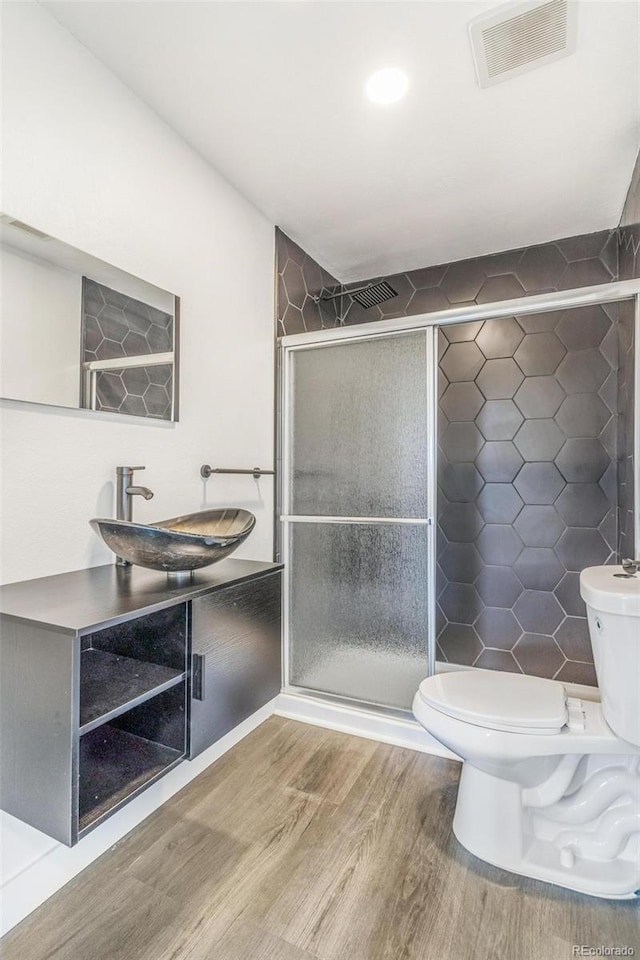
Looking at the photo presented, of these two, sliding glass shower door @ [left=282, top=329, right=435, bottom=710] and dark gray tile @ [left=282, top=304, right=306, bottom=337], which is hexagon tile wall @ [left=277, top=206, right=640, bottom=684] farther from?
sliding glass shower door @ [left=282, top=329, right=435, bottom=710]

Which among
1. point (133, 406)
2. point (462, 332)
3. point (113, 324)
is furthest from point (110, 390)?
point (462, 332)

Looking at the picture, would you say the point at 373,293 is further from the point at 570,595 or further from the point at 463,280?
the point at 570,595

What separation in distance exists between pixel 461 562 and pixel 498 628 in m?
0.39

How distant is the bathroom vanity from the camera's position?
0.94 metres

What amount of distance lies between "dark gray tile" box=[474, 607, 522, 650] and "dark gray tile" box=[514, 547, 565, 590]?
20 centimetres

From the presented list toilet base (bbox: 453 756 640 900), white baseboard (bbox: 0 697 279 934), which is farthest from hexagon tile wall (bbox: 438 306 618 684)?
white baseboard (bbox: 0 697 279 934)

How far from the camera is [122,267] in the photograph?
1556 mm

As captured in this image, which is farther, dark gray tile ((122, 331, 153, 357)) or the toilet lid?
dark gray tile ((122, 331, 153, 357))

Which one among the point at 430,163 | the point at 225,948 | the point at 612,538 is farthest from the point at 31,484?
the point at 612,538

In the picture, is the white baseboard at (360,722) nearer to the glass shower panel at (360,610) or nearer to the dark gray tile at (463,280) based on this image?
the glass shower panel at (360,610)

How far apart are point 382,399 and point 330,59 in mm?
1126

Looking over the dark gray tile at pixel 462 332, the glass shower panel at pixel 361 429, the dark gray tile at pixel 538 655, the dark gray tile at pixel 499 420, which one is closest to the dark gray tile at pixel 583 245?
the dark gray tile at pixel 462 332

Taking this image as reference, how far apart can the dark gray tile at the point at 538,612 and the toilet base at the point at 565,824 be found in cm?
113

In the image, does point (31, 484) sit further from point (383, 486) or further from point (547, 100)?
point (547, 100)
